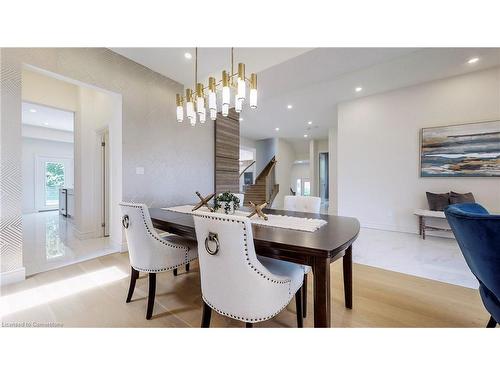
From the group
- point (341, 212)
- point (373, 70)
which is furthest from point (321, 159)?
point (373, 70)

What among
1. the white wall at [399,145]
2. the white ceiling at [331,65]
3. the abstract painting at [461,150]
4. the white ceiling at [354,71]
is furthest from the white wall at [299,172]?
the abstract painting at [461,150]

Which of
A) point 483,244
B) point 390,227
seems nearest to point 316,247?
point 483,244

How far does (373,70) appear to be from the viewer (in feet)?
10.4

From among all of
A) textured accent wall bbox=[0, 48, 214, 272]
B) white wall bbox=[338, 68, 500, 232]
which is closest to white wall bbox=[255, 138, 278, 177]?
white wall bbox=[338, 68, 500, 232]

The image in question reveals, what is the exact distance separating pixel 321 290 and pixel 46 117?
745 cm

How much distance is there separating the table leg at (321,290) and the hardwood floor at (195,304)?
21.7 inches

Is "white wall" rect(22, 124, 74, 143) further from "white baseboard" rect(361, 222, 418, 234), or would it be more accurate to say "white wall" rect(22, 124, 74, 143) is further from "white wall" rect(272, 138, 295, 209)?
"white baseboard" rect(361, 222, 418, 234)

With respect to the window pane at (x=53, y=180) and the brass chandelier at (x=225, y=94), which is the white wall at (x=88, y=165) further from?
the window pane at (x=53, y=180)

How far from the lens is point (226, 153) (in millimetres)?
4539

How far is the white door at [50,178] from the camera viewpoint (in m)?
6.61

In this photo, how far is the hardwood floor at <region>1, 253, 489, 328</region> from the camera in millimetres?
1445
